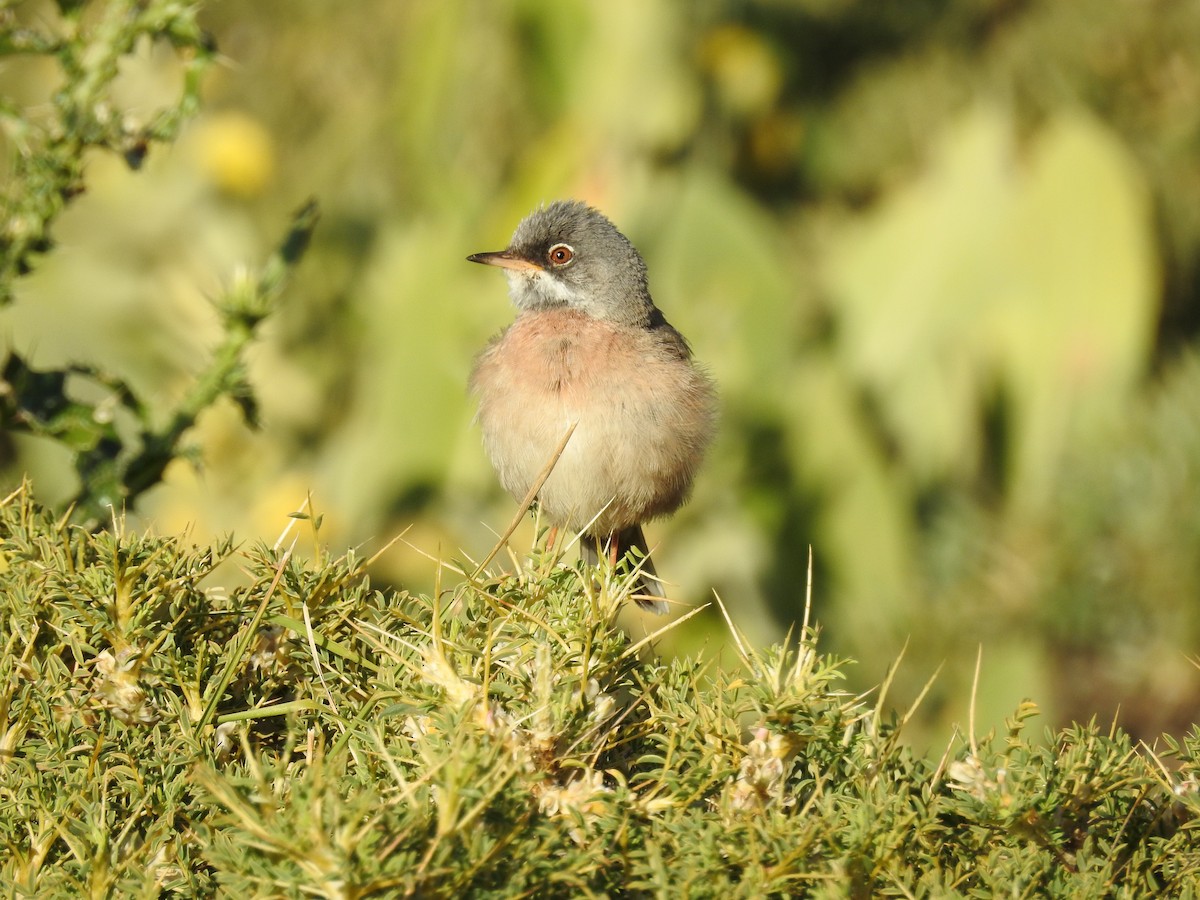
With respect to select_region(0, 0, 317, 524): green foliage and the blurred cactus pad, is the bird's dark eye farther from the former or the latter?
select_region(0, 0, 317, 524): green foliage

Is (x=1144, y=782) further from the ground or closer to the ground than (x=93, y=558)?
closer to the ground

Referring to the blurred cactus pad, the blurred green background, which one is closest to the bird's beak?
the blurred cactus pad

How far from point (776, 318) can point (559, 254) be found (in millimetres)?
2362

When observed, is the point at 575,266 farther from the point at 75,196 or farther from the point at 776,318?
the point at 776,318

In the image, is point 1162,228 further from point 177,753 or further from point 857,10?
point 177,753

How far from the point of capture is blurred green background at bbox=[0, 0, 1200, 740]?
586 centimetres

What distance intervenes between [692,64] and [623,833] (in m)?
6.33

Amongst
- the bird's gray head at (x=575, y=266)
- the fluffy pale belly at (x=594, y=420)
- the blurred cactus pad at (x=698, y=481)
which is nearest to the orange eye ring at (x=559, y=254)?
the bird's gray head at (x=575, y=266)

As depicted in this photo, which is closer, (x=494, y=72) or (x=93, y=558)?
(x=93, y=558)

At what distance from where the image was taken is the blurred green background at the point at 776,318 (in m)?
5.86

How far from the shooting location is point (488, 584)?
177cm

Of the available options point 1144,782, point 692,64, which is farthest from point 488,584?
point 692,64

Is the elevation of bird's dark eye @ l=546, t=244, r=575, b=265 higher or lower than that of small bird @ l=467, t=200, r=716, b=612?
higher

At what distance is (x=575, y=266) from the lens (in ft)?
13.0
